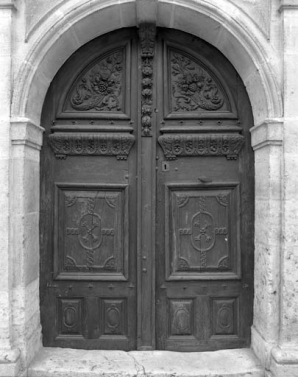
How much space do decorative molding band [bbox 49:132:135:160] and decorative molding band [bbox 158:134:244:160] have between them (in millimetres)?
349

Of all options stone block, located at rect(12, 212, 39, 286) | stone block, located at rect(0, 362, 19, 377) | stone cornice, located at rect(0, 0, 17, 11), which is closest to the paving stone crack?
stone block, located at rect(0, 362, 19, 377)

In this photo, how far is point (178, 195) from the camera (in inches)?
140

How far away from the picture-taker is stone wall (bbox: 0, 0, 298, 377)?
120 inches

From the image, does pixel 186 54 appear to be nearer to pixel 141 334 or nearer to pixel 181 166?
pixel 181 166

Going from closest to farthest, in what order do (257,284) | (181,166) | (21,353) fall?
(21,353) → (257,284) → (181,166)

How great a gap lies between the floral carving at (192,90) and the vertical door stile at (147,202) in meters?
0.23

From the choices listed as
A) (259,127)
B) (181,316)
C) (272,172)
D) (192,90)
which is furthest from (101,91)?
(181,316)

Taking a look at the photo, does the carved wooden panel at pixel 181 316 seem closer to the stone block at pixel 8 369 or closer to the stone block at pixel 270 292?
the stone block at pixel 270 292

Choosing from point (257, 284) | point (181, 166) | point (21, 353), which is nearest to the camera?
point (21, 353)

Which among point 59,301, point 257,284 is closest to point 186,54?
point 257,284

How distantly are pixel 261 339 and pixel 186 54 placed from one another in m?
2.69

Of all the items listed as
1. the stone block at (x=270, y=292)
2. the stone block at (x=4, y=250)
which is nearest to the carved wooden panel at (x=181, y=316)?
the stone block at (x=270, y=292)

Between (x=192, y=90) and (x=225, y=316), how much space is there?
2.17m

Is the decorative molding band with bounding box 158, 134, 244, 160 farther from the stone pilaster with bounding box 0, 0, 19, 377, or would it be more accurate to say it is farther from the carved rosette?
the stone pilaster with bounding box 0, 0, 19, 377
